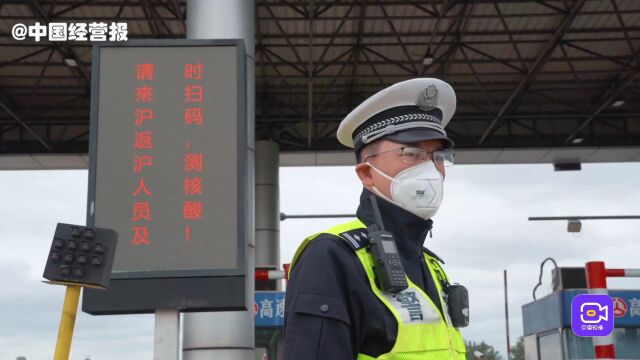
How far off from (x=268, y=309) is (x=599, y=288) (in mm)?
8184

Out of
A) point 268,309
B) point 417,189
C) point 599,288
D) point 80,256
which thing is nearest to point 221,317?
point 599,288

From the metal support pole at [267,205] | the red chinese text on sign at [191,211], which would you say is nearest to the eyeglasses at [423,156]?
the red chinese text on sign at [191,211]

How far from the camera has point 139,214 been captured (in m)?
6.51

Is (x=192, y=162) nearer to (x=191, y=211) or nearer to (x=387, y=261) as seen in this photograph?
(x=191, y=211)

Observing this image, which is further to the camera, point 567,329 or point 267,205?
point 267,205

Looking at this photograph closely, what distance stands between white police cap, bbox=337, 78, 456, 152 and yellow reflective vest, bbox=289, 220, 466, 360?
31 cm

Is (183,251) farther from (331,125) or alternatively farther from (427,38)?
(331,125)

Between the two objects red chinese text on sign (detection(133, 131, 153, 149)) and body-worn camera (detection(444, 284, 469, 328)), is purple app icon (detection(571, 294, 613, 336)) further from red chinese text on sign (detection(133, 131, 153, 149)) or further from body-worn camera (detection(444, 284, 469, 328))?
body-worn camera (detection(444, 284, 469, 328))

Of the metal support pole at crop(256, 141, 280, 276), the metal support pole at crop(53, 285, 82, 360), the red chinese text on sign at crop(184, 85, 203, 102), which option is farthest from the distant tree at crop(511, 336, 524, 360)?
the metal support pole at crop(53, 285, 82, 360)

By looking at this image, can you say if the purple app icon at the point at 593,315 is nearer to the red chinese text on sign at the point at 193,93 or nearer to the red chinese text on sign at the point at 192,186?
the red chinese text on sign at the point at 192,186

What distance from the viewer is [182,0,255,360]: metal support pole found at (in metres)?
9.11

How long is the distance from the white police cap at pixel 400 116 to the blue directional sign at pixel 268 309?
13.0 m

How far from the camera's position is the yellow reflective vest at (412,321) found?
7.28ft

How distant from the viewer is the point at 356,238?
92.1 inches
